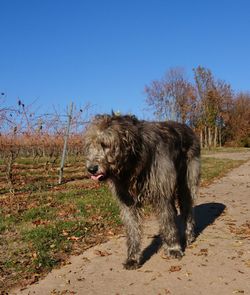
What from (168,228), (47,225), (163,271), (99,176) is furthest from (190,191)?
(47,225)

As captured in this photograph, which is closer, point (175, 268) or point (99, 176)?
point (99, 176)

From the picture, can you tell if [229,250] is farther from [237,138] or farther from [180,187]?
[237,138]

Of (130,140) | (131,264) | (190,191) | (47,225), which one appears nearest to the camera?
(130,140)

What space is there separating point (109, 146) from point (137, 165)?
1.84 feet

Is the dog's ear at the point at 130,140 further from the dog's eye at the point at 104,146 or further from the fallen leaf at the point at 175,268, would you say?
the fallen leaf at the point at 175,268

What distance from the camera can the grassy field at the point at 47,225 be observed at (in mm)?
6027

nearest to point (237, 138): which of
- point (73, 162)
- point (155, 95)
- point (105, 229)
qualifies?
point (155, 95)

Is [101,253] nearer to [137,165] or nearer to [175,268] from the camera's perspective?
[175,268]

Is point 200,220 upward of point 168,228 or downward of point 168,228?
downward

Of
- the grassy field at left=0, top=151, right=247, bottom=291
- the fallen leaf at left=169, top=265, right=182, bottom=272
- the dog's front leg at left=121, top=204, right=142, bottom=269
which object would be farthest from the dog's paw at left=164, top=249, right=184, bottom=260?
the grassy field at left=0, top=151, right=247, bottom=291

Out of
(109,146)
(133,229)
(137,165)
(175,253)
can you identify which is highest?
(109,146)

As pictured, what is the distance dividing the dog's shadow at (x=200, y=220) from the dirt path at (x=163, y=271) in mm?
17

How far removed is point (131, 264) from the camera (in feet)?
18.8

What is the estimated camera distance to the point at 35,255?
20.8ft
